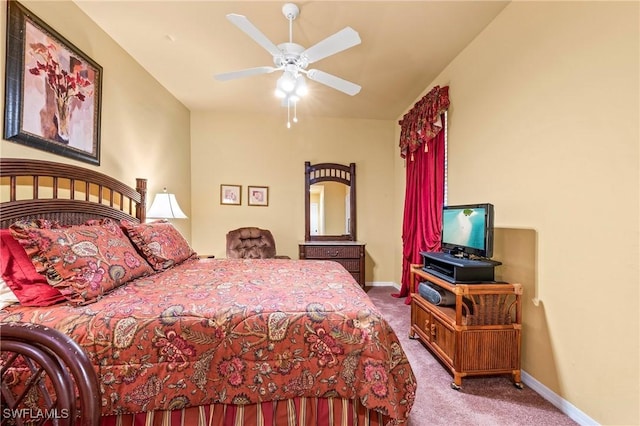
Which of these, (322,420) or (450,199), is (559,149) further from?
(322,420)

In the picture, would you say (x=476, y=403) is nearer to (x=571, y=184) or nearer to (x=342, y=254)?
(x=571, y=184)

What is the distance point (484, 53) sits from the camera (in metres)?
2.42

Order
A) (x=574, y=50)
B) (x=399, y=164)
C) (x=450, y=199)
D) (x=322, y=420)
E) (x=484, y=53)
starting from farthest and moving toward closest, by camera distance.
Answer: (x=399, y=164) < (x=450, y=199) < (x=484, y=53) < (x=574, y=50) < (x=322, y=420)

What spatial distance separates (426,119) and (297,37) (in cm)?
163

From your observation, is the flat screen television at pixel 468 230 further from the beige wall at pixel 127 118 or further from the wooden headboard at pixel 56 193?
the beige wall at pixel 127 118

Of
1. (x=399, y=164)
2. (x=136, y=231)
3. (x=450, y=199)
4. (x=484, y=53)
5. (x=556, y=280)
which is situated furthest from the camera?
(x=399, y=164)

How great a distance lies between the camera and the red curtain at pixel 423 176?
10.00 ft

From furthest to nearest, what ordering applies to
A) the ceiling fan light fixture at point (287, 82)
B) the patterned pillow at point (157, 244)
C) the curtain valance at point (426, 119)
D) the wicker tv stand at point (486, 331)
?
the curtain valance at point (426, 119) < the ceiling fan light fixture at point (287, 82) < the patterned pillow at point (157, 244) < the wicker tv stand at point (486, 331)

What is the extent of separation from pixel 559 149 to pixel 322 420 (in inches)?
82.4

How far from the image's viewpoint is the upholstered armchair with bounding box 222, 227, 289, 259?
3.90 meters

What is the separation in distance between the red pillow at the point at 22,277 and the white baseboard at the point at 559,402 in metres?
2.89

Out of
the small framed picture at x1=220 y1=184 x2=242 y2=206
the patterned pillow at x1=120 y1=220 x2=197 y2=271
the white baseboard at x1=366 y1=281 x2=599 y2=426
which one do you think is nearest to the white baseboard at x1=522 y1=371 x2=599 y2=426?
the white baseboard at x1=366 y1=281 x2=599 y2=426

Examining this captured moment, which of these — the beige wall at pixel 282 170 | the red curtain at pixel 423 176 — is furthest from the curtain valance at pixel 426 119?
the beige wall at pixel 282 170

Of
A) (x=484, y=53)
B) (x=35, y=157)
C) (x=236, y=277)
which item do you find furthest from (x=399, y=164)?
(x=35, y=157)
